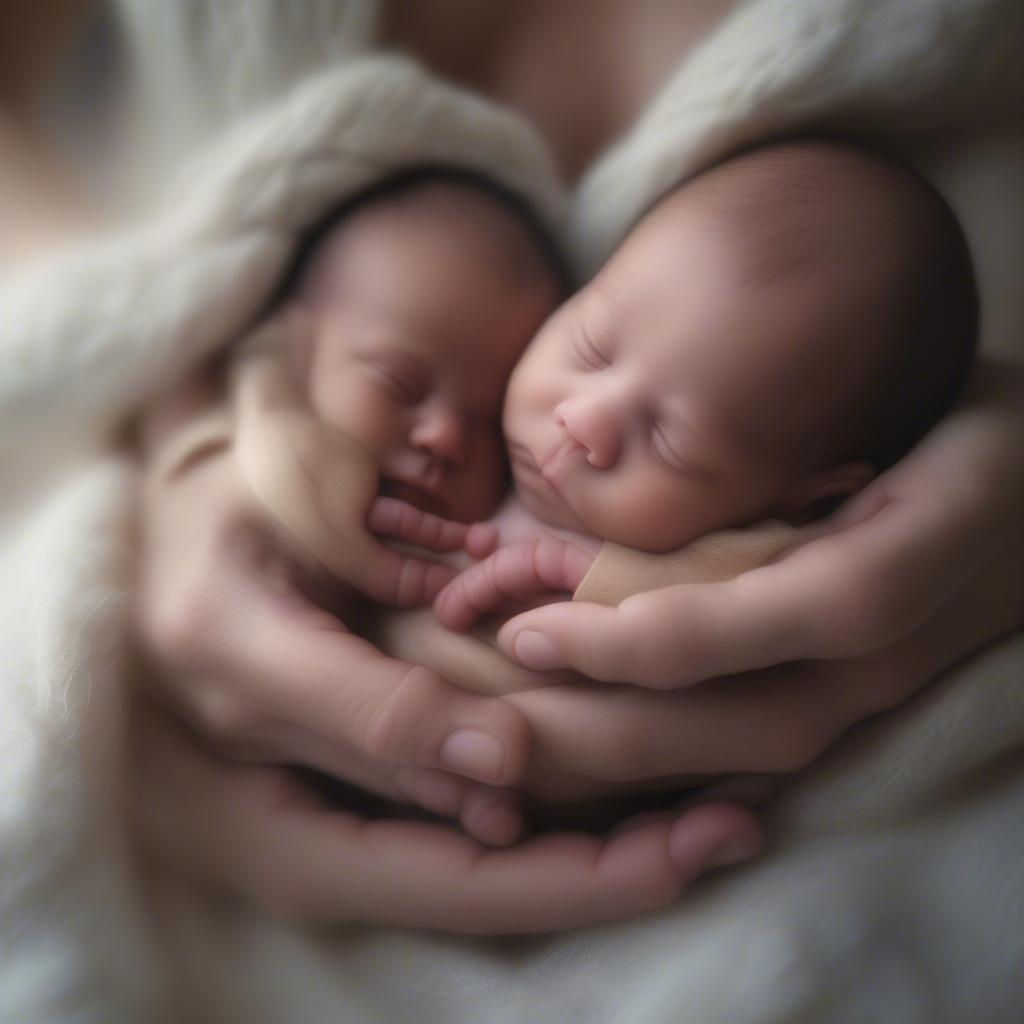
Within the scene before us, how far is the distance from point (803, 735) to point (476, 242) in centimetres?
43

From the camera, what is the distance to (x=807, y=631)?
1.57ft

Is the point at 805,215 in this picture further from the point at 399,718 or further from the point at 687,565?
the point at 399,718

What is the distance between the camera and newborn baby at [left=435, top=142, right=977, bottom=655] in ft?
1.75

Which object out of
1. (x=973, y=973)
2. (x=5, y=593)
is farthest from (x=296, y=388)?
(x=973, y=973)

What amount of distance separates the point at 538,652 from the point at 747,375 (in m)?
0.22

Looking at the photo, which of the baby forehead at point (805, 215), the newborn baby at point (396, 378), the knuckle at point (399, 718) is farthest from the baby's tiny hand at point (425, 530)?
the baby forehead at point (805, 215)

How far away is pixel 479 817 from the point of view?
1.75 ft

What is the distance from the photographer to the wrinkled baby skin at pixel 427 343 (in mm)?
641

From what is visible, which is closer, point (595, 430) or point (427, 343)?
point (595, 430)

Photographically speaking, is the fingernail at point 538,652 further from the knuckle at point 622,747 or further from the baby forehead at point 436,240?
the baby forehead at point 436,240

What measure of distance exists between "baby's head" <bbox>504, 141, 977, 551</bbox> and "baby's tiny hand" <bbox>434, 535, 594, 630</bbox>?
33 millimetres

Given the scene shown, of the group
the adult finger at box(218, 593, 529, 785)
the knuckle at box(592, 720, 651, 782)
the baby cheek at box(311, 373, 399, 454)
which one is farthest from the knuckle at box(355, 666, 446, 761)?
the baby cheek at box(311, 373, 399, 454)

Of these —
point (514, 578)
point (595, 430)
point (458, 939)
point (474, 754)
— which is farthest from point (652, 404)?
point (458, 939)

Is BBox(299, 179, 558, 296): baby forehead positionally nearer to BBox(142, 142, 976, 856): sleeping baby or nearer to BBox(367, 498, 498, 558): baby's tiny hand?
BBox(142, 142, 976, 856): sleeping baby
